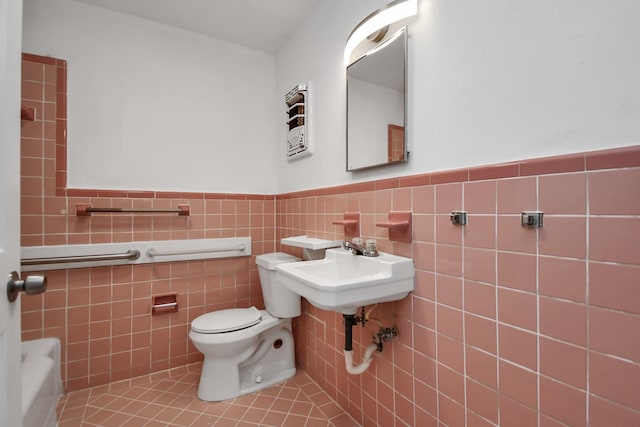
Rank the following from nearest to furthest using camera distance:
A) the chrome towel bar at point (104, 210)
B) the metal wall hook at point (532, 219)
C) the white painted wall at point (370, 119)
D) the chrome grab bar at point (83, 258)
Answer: the metal wall hook at point (532, 219) < the white painted wall at point (370, 119) < the chrome grab bar at point (83, 258) < the chrome towel bar at point (104, 210)

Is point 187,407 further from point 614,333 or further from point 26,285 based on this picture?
point 614,333

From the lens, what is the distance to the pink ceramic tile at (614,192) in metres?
0.62

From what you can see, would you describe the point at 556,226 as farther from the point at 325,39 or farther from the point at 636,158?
the point at 325,39

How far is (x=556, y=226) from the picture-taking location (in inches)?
29.0

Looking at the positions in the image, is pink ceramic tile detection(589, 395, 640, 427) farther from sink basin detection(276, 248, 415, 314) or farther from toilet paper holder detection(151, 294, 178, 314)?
toilet paper holder detection(151, 294, 178, 314)

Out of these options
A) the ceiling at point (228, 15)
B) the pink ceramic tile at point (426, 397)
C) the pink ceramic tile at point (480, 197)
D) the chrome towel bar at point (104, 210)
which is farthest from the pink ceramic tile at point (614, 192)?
the chrome towel bar at point (104, 210)

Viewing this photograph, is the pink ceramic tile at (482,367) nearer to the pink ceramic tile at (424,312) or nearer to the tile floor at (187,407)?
the pink ceramic tile at (424,312)

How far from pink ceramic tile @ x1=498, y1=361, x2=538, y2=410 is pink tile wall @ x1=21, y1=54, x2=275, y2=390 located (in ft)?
5.67

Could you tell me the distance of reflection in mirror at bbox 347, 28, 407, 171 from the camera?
118 cm

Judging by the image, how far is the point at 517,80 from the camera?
820mm

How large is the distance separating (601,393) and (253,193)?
2.06m

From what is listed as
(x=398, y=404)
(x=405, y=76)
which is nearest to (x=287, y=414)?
(x=398, y=404)


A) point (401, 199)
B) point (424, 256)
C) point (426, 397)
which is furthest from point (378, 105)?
point (426, 397)

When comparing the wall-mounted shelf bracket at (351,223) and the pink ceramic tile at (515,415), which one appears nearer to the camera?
the pink ceramic tile at (515,415)
